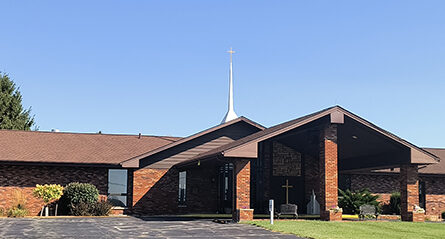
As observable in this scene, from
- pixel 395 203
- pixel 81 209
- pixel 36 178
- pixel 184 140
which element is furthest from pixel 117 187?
pixel 395 203

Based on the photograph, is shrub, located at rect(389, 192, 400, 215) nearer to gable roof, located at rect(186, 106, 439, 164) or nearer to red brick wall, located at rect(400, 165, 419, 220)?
red brick wall, located at rect(400, 165, 419, 220)

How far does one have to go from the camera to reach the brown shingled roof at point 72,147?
28016 mm

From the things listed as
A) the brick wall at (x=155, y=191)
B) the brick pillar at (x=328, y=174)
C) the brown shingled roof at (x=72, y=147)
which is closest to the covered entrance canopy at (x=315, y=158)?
the brick pillar at (x=328, y=174)

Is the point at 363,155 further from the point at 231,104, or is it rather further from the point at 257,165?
the point at 231,104

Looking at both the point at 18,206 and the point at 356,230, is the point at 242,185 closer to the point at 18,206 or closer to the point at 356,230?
the point at 356,230

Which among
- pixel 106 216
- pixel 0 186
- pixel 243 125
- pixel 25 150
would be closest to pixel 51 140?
pixel 25 150

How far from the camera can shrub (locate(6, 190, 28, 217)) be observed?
85.3ft

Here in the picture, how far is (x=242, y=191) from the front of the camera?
21.9 metres

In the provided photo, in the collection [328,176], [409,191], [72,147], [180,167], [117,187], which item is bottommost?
[117,187]

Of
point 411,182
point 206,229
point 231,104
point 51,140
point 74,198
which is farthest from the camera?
point 231,104

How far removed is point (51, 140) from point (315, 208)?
49.2 ft

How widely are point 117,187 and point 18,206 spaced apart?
192 inches

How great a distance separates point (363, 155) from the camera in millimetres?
27797

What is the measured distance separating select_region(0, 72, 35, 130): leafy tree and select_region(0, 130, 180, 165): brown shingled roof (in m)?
16.8
